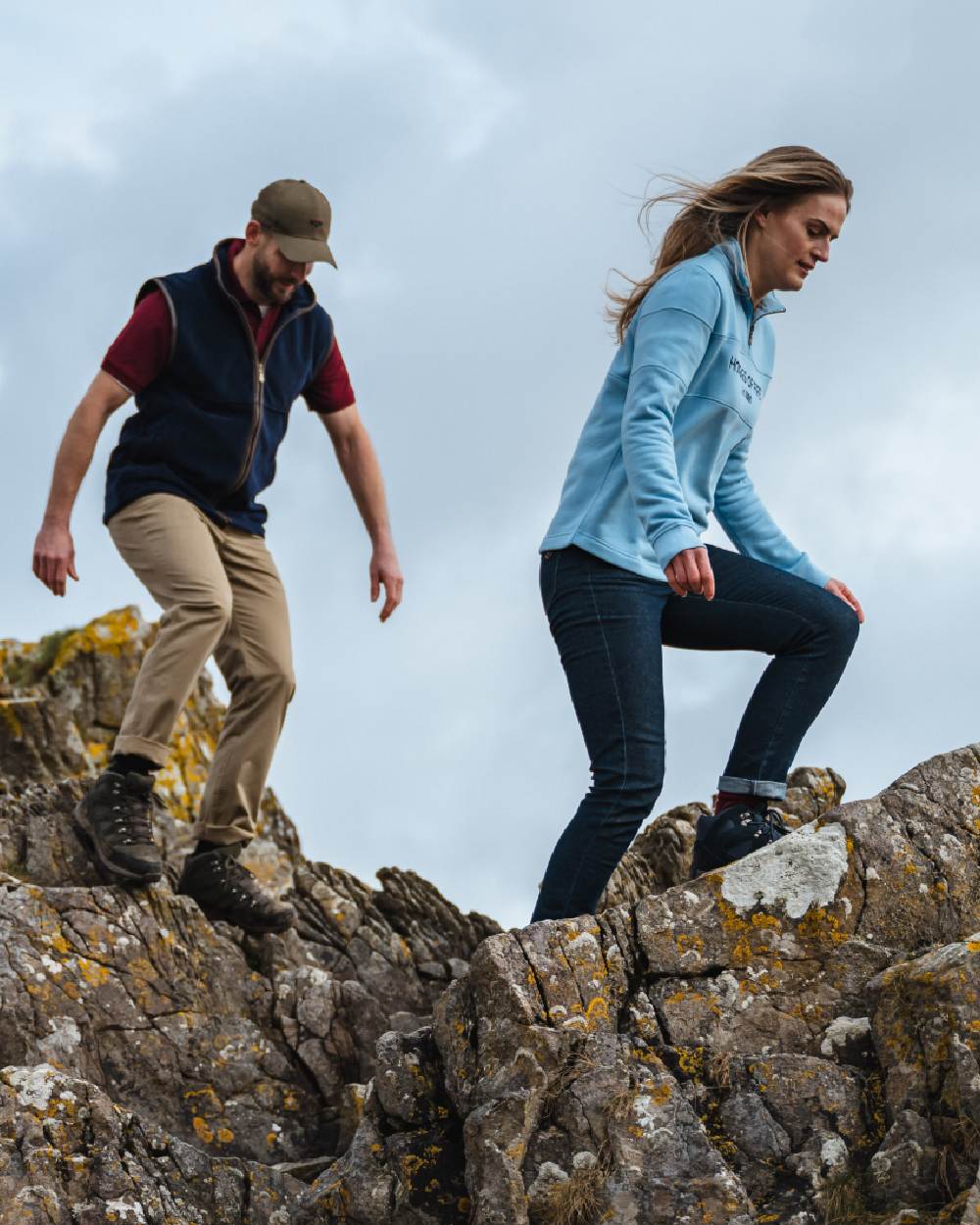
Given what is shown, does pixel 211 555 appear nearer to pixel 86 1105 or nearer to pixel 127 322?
pixel 127 322

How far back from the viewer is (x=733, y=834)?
23.7 feet

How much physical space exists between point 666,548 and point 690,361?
44.3 inches

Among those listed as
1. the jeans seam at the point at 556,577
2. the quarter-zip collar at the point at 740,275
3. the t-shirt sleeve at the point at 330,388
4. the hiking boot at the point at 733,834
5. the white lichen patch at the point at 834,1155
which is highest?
the t-shirt sleeve at the point at 330,388

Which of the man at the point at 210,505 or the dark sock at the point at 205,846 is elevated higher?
the man at the point at 210,505

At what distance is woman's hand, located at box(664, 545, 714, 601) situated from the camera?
20.5ft

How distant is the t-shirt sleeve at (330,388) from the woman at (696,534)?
2985 millimetres

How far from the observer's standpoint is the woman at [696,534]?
672cm

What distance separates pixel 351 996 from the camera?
28.7 ft

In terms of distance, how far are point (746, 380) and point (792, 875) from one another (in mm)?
2657

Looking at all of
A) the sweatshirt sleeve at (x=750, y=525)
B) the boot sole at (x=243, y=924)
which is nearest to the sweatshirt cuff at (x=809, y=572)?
the sweatshirt sleeve at (x=750, y=525)

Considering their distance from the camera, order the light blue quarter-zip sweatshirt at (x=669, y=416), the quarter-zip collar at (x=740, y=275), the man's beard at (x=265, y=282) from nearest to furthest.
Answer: the light blue quarter-zip sweatshirt at (x=669, y=416) < the quarter-zip collar at (x=740, y=275) < the man's beard at (x=265, y=282)

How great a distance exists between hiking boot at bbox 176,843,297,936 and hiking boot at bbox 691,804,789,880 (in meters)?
3.19

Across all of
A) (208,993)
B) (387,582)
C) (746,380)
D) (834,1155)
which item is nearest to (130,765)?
(208,993)

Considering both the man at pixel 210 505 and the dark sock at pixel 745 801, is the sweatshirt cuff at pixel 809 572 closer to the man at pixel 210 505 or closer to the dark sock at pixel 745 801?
the dark sock at pixel 745 801
